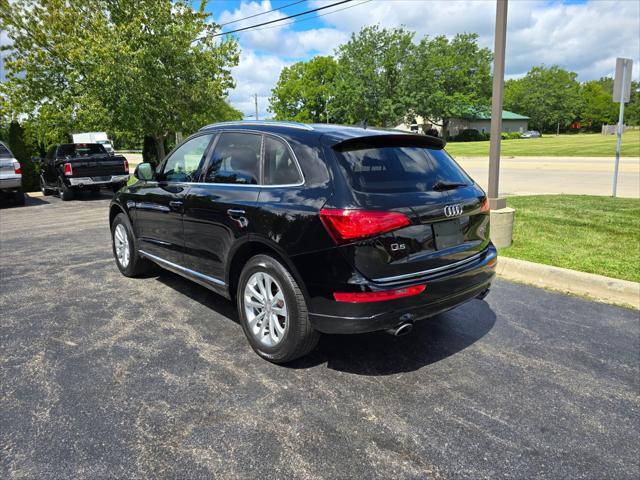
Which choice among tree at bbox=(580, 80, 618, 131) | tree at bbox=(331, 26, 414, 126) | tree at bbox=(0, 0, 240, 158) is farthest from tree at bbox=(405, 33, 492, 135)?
tree at bbox=(0, 0, 240, 158)

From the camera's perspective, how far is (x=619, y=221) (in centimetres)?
815

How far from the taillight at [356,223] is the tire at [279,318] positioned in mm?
525

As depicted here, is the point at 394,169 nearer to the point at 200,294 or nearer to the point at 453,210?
the point at 453,210

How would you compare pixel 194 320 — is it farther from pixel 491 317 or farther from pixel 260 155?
pixel 491 317

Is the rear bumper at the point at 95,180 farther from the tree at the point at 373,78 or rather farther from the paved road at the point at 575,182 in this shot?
the tree at the point at 373,78

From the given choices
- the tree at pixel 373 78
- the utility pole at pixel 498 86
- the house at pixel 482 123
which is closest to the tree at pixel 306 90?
Result: the tree at pixel 373 78

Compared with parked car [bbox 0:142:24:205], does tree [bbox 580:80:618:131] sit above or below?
above

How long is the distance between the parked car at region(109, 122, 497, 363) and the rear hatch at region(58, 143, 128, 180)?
11643 millimetres

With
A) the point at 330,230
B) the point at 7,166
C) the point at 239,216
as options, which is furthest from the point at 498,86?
the point at 7,166

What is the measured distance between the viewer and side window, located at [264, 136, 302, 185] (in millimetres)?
3368

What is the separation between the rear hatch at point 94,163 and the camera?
1420 cm

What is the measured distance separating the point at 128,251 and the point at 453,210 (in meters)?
4.04

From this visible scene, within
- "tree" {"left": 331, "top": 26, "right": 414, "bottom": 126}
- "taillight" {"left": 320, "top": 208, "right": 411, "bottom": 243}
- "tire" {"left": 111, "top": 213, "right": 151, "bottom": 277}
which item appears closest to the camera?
"taillight" {"left": 320, "top": 208, "right": 411, "bottom": 243}

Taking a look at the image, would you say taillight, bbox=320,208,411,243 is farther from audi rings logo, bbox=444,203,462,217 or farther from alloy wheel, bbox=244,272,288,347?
alloy wheel, bbox=244,272,288,347
